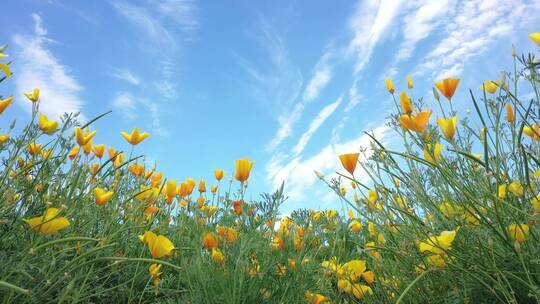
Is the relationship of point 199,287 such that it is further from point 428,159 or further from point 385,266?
point 428,159

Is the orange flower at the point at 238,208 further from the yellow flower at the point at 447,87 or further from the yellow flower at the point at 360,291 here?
the yellow flower at the point at 447,87

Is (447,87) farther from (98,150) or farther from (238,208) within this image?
(98,150)

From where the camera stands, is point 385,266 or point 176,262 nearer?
point 385,266

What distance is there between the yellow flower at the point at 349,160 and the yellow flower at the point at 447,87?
0.61m

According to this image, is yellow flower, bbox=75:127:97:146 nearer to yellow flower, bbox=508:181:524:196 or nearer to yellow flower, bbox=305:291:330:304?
yellow flower, bbox=305:291:330:304

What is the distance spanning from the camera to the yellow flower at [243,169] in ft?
7.62

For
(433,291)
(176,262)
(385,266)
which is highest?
(176,262)

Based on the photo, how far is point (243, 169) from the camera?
234 centimetres

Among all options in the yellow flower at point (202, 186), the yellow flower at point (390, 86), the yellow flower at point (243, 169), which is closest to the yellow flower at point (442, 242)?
the yellow flower at point (243, 169)

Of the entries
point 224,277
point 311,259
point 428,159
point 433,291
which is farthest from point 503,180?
point 224,277

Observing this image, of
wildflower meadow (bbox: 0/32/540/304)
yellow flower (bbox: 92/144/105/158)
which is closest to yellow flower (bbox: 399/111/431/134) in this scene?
wildflower meadow (bbox: 0/32/540/304)

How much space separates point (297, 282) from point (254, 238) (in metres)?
0.36

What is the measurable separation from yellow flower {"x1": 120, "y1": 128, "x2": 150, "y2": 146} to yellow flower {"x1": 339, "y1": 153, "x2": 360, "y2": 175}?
152 cm

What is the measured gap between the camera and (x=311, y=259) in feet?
8.11
